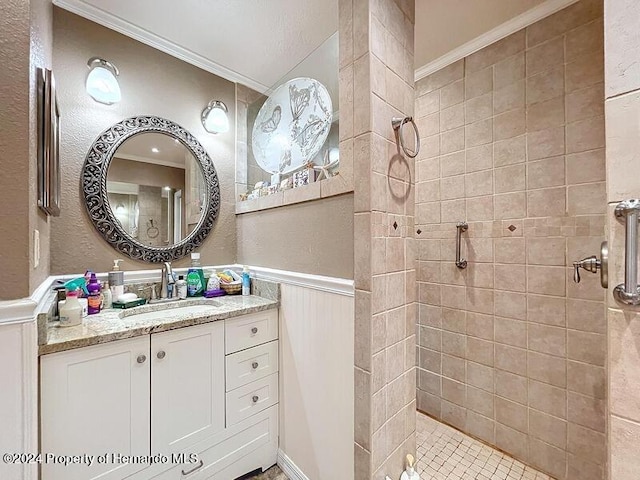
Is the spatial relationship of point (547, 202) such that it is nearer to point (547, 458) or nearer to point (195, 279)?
point (547, 458)

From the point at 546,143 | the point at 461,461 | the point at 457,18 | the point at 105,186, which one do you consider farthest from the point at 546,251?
the point at 105,186

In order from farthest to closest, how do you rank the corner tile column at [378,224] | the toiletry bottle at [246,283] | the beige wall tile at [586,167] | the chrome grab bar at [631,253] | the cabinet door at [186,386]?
the toiletry bottle at [246,283] < the beige wall tile at [586,167] < the cabinet door at [186,386] < the corner tile column at [378,224] < the chrome grab bar at [631,253]

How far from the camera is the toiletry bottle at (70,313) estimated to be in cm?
115

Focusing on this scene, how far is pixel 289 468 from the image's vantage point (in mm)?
1515

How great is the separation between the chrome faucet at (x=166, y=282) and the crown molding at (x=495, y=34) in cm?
221

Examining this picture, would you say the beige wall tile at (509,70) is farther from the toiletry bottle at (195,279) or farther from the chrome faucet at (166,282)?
the chrome faucet at (166,282)

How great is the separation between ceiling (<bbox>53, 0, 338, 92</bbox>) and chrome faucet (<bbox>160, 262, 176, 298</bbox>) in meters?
1.40

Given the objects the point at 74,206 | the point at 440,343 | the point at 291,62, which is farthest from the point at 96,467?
the point at 291,62

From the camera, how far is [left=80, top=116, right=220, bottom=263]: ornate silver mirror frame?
1.50 meters

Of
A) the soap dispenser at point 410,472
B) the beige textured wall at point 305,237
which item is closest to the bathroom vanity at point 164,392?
the beige textured wall at point 305,237

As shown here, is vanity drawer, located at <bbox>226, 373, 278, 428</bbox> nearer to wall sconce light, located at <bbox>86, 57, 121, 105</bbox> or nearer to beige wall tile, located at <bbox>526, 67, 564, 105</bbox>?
wall sconce light, located at <bbox>86, 57, 121, 105</bbox>

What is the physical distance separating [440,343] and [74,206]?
7.85 feet

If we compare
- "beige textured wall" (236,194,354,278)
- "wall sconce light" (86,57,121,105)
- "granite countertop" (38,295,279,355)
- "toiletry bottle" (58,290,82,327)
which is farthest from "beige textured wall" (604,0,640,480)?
"wall sconce light" (86,57,121,105)

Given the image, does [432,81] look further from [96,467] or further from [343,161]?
[96,467]
